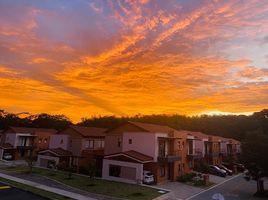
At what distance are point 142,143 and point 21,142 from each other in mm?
37675

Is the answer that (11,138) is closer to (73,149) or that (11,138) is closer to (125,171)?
(73,149)

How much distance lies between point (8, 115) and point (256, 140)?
8919 cm

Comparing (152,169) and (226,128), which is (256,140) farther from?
(226,128)

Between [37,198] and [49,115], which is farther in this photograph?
[49,115]

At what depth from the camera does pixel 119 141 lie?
44094mm

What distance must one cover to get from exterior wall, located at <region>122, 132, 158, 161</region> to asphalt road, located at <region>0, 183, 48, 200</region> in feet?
57.9

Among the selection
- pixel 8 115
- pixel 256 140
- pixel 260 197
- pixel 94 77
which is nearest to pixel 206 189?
pixel 260 197

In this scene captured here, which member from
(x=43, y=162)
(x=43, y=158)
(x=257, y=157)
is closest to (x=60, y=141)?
(x=43, y=158)

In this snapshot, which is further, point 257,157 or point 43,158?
point 43,158

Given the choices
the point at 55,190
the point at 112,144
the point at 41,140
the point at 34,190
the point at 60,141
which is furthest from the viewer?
the point at 41,140

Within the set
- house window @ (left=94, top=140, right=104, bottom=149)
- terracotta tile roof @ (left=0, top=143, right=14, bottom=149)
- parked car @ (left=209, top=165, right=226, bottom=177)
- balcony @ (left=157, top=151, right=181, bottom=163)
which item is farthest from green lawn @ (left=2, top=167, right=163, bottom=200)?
terracotta tile roof @ (left=0, top=143, right=14, bottom=149)

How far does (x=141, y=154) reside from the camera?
39.8 meters

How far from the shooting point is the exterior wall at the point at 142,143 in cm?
3938

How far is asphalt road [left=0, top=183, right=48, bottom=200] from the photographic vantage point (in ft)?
83.2
